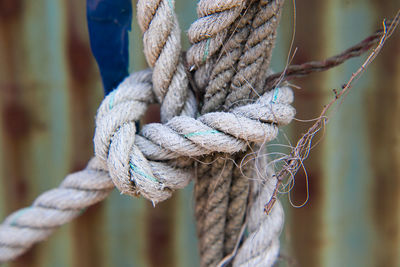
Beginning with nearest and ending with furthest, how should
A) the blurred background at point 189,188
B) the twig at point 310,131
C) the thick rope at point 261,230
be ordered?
the twig at point 310,131, the thick rope at point 261,230, the blurred background at point 189,188

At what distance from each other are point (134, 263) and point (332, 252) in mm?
461

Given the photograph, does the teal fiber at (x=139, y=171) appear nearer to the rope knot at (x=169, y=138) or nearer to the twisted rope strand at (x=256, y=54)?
the rope knot at (x=169, y=138)

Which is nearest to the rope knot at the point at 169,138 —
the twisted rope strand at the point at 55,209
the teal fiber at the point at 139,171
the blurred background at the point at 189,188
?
the teal fiber at the point at 139,171

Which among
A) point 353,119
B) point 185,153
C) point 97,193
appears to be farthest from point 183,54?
point 353,119

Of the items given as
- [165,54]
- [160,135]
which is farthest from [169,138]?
[165,54]

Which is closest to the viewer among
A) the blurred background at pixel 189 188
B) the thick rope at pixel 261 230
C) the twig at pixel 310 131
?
the twig at pixel 310 131

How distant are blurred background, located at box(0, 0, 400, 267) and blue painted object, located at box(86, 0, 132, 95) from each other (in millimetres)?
177

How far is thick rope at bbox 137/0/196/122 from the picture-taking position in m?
0.49

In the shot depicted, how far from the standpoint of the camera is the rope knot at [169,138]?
46 cm

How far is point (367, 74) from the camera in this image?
0.74m

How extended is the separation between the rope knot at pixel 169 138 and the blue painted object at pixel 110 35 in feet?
0.32

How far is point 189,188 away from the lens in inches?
30.2

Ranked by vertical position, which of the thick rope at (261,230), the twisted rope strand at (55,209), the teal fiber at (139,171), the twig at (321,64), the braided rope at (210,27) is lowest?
the thick rope at (261,230)

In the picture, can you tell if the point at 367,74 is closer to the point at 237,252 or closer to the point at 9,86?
the point at 237,252
